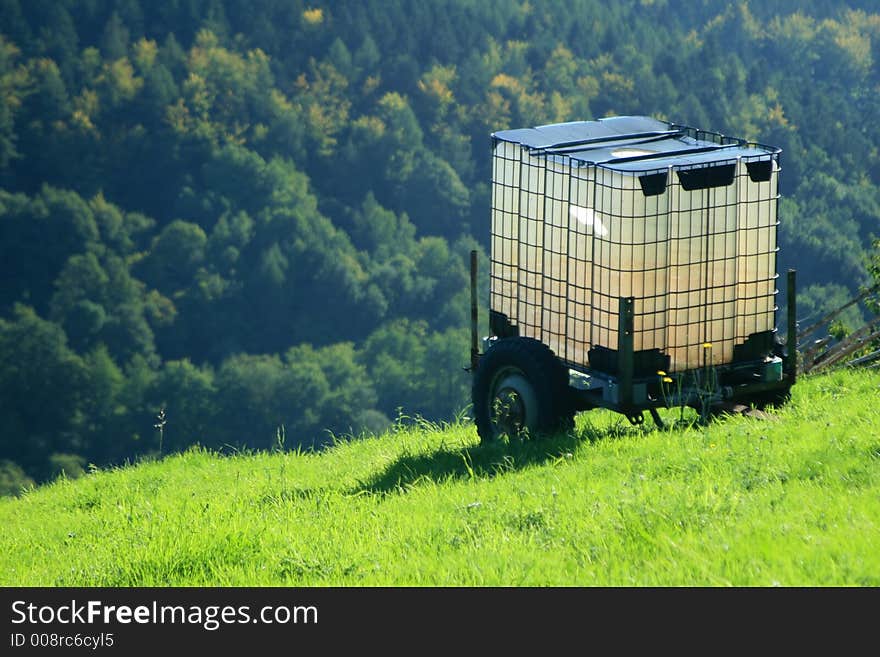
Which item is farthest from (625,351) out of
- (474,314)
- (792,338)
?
(474,314)

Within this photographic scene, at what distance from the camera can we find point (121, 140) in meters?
109

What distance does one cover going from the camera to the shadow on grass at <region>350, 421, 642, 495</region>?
8.66 meters

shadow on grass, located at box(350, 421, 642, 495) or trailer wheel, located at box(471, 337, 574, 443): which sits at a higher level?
trailer wheel, located at box(471, 337, 574, 443)

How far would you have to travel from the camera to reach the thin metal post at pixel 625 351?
867cm

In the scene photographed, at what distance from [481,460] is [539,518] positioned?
1.85 meters

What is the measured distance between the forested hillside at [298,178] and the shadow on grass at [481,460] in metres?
71.8

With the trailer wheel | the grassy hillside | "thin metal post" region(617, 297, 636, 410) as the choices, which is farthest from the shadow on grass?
"thin metal post" region(617, 297, 636, 410)

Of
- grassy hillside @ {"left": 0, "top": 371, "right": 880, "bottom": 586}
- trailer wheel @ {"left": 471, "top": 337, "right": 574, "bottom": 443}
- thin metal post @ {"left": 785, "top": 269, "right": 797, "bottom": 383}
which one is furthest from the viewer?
thin metal post @ {"left": 785, "top": 269, "right": 797, "bottom": 383}

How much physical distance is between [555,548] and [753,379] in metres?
3.35

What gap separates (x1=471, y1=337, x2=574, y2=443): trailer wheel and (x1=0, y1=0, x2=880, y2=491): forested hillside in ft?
235

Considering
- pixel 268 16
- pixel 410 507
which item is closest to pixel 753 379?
pixel 410 507

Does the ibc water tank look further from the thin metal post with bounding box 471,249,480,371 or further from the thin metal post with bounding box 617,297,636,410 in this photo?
the thin metal post with bounding box 471,249,480,371

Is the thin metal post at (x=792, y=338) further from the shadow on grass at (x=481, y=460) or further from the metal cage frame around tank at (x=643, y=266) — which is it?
the shadow on grass at (x=481, y=460)
